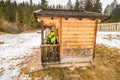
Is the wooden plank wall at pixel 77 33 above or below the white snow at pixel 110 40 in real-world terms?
above

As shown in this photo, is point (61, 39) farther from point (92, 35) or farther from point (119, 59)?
point (119, 59)

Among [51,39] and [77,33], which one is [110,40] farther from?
[51,39]

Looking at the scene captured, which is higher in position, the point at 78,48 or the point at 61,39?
the point at 61,39

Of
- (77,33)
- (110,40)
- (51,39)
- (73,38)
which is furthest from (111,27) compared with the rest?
(51,39)

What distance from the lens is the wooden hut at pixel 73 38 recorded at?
8023 mm

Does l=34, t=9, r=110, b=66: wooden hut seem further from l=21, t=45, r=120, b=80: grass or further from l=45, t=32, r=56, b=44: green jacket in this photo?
l=21, t=45, r=120, b=80: grass

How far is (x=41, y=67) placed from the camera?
857 cm

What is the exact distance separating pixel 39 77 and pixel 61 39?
7.95 ft

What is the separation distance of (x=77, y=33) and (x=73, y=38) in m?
0.37

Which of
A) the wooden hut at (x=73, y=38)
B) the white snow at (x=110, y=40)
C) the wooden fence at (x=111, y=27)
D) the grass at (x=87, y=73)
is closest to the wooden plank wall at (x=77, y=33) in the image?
the wooden hut at (x=73, y=38)

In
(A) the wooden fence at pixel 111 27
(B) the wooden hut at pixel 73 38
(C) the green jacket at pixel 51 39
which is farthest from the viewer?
(A) the wooden fence at pixel 111 27

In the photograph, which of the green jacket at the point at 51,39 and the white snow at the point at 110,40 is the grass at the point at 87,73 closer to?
the green jacket at the point at 51,39

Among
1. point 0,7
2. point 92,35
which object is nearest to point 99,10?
point 0,7

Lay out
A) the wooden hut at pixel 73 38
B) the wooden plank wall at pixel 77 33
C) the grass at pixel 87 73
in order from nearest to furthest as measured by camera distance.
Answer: the grass at pixel 87 73
the wooden hut at pixel 73 38
the wooden plank wall at pixel 77 33
